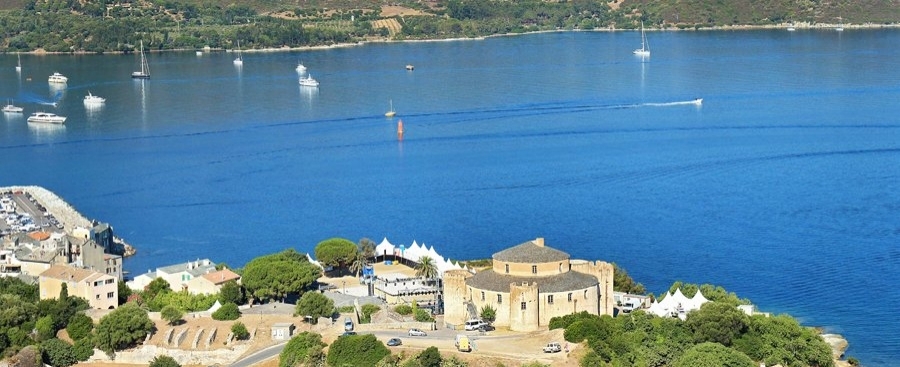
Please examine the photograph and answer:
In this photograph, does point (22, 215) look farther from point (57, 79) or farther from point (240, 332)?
point (57, 79)

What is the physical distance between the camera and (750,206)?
196 feet

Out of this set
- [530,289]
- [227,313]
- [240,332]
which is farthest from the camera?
[227,313]

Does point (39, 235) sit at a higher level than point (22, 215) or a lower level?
higher

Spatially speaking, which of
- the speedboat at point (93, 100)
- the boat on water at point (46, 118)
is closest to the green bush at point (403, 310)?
the boat on water at point (46, 118)

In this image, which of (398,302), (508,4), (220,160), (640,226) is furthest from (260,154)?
(508,4)

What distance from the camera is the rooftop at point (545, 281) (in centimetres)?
3728

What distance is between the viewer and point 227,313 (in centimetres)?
4003

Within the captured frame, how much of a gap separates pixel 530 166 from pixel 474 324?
32443 mm

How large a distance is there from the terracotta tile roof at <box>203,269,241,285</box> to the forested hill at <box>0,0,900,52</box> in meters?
99.0

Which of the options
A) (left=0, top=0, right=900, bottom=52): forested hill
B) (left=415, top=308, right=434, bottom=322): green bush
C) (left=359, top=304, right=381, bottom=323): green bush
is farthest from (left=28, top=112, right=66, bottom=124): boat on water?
(left=415, top=308, right=434, bottom=322): green bush

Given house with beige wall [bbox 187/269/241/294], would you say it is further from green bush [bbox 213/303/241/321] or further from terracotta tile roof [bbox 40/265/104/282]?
green bush [bbox 213/303/241/321]

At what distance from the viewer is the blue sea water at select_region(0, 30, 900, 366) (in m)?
52.4

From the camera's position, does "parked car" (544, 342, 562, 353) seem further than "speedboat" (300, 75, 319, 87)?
No

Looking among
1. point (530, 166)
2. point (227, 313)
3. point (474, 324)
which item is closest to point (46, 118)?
point (530, 166)
